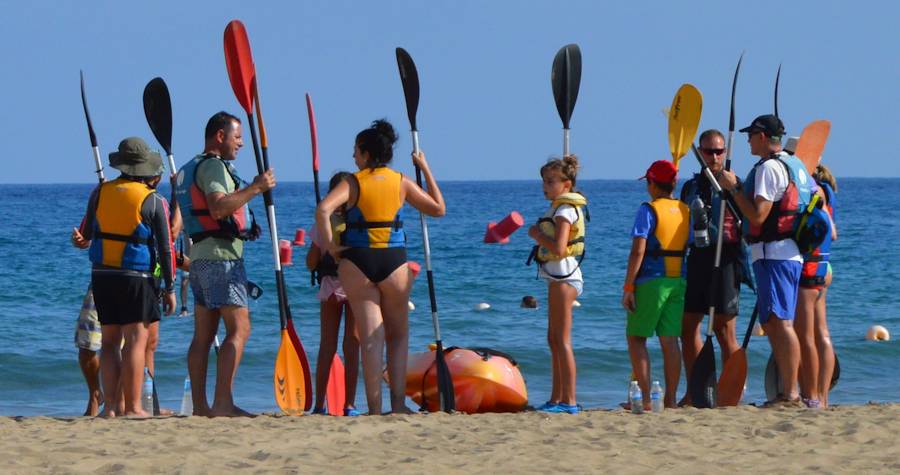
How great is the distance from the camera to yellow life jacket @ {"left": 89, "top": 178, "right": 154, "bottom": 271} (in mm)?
6660

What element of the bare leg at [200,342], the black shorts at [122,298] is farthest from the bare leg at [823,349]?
the black shorts at [122,298]

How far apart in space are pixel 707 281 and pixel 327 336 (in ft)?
6.49

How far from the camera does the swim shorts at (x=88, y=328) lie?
7.46 m

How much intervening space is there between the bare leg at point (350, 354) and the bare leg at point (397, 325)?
24cm

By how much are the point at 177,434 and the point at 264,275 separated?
1889cm

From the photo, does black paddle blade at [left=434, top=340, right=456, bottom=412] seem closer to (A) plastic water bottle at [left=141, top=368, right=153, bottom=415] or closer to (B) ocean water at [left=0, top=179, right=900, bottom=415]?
(A) plastic water bottle at [left=141, top=368, right=153, bottom=415]

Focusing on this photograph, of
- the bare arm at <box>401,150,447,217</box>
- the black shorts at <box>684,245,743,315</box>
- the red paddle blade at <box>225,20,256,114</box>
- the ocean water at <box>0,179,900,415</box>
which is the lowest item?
the ocean water at <box>0,179,900,415</box>

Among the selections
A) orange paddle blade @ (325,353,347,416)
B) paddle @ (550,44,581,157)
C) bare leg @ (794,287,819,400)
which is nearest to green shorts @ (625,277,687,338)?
bare leg @ (794,287,819,400)

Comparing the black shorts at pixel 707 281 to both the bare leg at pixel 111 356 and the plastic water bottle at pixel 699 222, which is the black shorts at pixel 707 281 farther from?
the bare leg at pixel 111 356

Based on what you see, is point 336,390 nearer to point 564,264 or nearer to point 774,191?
point 564,264

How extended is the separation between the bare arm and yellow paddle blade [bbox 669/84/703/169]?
1554 mm

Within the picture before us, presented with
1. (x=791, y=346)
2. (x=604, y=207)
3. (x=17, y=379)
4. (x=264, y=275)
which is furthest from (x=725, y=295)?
(x=604, y=207)

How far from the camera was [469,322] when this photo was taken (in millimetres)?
16750

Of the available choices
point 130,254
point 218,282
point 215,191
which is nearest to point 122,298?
point 130,254
